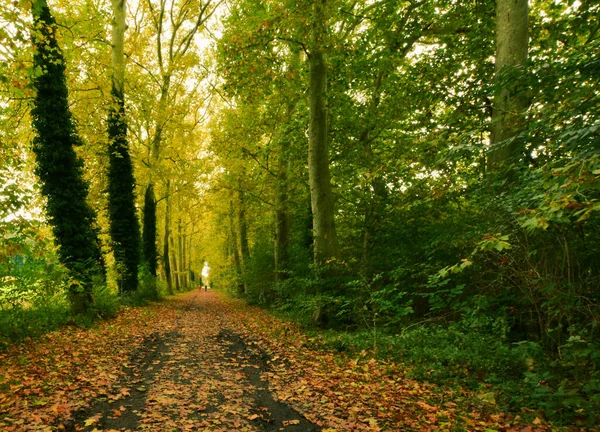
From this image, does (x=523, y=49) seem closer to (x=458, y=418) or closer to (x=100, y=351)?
(x=458, y=418)

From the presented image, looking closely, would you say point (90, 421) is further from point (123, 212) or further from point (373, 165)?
point (123, 212)

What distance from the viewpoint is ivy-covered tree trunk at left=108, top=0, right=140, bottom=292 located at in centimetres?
1488

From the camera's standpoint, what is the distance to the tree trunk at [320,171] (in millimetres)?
10008

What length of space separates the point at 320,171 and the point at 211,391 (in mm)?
6550

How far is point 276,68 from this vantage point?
10.5m

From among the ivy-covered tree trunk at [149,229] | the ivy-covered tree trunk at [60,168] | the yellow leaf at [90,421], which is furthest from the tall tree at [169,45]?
the yellow leaf at [90,421]

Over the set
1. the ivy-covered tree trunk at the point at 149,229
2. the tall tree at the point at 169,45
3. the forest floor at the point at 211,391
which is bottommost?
the forest floor at the point at 211,391

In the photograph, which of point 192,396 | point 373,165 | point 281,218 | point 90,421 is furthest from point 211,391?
point 281,218

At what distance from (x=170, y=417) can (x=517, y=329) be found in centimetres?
586

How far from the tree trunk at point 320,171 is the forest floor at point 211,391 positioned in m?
2.74

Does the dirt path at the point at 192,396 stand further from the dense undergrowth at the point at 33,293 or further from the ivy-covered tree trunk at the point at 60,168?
the ivy-covered tree trunk at the point at 60,168

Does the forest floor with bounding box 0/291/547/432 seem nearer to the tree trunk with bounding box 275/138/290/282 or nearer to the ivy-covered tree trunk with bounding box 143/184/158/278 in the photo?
the tree trunk with bounding box 275/138/290/282

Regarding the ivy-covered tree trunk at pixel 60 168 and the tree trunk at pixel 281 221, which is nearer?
the ivy-covered tree trunk at pixel 60 168

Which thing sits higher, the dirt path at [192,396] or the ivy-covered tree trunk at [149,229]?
the ivy-covered tree trunk at [149,229]
